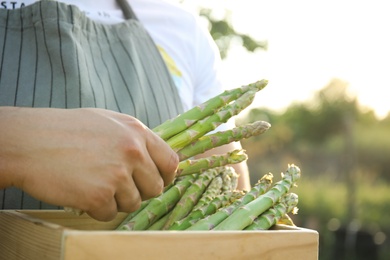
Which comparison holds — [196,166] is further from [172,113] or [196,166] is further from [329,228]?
[329,228]

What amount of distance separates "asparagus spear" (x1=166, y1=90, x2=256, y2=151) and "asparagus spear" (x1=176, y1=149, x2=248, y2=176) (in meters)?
0.06

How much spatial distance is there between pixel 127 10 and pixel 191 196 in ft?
2.58

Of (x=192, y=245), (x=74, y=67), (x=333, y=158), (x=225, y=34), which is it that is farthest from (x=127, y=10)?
(x=333, y=158)

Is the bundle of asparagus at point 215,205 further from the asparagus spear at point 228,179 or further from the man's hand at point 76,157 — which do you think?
the man's hand at point 76,157

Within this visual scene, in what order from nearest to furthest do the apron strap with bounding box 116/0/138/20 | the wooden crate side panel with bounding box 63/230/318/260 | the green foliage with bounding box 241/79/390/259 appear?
the wooden crate side panel with bounding box 63/230/318/260
the apron strap with bounding box 116/0/138/20
the green foliage with bounding box 241/79/390/259

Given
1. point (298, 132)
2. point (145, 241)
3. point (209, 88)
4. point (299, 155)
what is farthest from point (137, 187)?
point (298, 132)

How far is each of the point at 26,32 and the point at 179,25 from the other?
54cm

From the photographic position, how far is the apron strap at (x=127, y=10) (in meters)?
2.13

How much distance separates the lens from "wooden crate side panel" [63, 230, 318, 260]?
3.43ft

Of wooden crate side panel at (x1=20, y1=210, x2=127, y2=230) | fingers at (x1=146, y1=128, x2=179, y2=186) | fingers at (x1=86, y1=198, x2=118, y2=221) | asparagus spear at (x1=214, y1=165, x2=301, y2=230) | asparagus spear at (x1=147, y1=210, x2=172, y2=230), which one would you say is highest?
fingers at (x1=146, y1=128, x2=179, y2=186)

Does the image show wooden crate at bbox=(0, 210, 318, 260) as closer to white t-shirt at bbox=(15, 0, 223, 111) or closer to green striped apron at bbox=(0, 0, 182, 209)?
green striped apron at bbox=(0, 0, 182, 209)

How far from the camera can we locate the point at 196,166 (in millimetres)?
1585

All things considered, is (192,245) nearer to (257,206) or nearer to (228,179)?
(257,206)

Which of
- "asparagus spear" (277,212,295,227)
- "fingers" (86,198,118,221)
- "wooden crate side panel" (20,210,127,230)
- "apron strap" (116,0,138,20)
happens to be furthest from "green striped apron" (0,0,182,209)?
"asparagus spear" (277,212,295,227)
